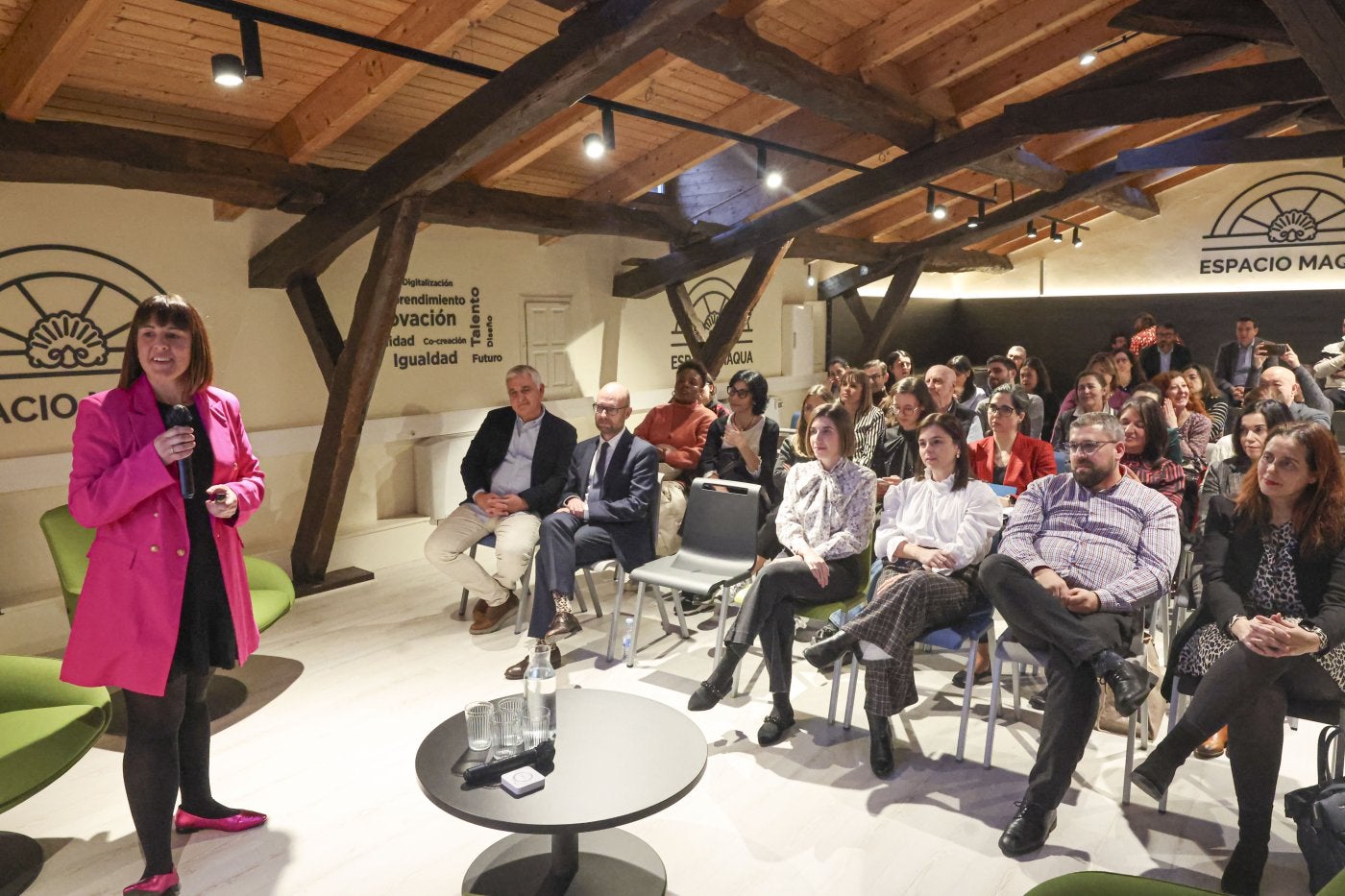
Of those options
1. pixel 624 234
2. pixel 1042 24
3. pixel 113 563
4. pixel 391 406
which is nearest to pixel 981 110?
pixel 1042 24

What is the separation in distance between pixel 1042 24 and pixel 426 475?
4819mm

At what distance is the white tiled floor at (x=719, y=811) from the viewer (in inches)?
105

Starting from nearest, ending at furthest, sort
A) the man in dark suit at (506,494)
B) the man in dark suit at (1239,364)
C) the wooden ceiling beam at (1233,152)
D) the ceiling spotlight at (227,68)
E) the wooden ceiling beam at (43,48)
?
the wooden ceiling beam at (43,48) < the ceiling spotlight at (227,68) < the man in dark suit at (506,494) < the wooden ceiling beam at (1233,152) < the man in dark suit at (1239,364)

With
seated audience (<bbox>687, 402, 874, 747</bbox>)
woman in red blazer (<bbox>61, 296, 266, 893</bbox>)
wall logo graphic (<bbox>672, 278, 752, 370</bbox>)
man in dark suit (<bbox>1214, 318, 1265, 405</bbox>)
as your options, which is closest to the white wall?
wall logo graphic (<bbox>672, 278, 752, 370</bbox>)

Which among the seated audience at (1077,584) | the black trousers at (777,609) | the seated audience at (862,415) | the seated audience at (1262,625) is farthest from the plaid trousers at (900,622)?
the seated audience at (862,415)

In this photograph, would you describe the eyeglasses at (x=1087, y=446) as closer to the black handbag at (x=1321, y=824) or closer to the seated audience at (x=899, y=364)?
the black handbag at (x=1321, y=824)

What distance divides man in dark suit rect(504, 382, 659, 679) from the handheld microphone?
2.06 m

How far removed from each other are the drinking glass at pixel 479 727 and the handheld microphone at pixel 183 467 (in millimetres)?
888

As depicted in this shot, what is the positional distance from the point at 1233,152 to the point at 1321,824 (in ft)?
21.1

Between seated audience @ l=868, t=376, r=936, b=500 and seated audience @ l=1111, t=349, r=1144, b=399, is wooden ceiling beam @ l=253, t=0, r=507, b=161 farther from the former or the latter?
seated audience @ l=1111, t=349, r=1144, b=399

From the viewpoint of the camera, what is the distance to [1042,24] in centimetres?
562

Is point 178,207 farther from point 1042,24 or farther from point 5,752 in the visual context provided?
point 1042,24

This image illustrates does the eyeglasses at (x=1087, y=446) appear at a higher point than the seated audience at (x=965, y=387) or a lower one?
lower

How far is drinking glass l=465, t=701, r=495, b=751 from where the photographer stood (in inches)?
94.5
